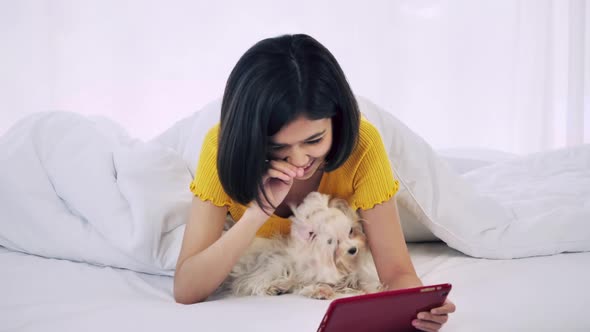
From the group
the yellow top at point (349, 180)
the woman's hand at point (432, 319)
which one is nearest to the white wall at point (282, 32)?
the yellow top at point (349, 180)

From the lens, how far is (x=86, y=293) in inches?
58.5

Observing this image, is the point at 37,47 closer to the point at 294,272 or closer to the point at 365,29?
the point at 365,29

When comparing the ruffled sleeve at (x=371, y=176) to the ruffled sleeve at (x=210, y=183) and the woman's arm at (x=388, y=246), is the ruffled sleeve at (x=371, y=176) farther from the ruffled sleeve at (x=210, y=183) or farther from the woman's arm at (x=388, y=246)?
the ruffled sleeve at (x=210, y=183)

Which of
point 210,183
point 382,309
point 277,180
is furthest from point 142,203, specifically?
point 382,309

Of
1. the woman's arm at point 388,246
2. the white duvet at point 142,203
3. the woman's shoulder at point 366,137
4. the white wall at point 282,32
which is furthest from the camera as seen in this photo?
the white wall at point 282,32

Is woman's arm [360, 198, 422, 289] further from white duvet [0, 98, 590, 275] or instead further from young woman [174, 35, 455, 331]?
white duvet [0, 98, 590, 275]

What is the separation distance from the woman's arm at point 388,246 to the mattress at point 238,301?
11cm

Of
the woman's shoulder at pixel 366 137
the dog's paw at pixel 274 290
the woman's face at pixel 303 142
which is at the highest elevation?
the woman's face at pixel 303 142

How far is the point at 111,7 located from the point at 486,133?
2.98 m

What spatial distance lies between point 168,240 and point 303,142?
0.57 m

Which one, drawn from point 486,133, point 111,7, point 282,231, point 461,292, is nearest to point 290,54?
point 282,231

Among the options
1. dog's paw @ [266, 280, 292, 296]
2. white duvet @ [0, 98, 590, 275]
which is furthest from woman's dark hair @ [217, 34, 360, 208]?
white duvet @ [0, 98, 590, 275]

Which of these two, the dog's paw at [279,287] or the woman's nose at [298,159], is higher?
the woman's nose at [298,159]

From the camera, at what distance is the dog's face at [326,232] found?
1439 millimetres
